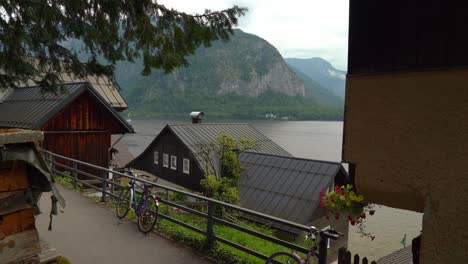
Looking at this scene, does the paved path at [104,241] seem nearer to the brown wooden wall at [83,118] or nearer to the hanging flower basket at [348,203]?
the hanging flower basket at [348,203]

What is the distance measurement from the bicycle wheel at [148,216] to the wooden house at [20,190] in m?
4.34

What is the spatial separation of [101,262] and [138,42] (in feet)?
12.5

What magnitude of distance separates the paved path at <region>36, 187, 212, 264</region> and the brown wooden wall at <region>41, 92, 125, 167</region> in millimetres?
7151

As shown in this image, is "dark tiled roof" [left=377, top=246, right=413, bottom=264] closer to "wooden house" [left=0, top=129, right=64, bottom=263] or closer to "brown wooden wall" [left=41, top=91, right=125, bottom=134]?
"brown wooden wall" [left=41, top=91, right=125, bottom=134]

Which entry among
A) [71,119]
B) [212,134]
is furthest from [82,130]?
[212,134]

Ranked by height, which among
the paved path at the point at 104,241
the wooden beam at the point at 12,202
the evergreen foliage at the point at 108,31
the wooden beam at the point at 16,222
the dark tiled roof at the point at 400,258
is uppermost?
the evergreen foliage at the point at 108,31

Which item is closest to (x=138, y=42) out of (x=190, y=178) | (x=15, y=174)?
(x=15, y=174)

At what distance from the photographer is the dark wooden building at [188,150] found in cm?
2652

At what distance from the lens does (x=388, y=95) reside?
3176 mm

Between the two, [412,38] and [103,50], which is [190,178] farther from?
[412,38]

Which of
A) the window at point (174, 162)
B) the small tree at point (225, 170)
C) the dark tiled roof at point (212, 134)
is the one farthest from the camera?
the window at point (174, 162)

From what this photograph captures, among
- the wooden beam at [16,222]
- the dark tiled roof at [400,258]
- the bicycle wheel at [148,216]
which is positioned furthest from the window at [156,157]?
the wooden beam at [16,222]

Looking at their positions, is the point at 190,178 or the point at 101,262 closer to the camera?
the point at 101,262

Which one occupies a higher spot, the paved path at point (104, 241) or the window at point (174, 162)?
the paved path at point (104, 241)
